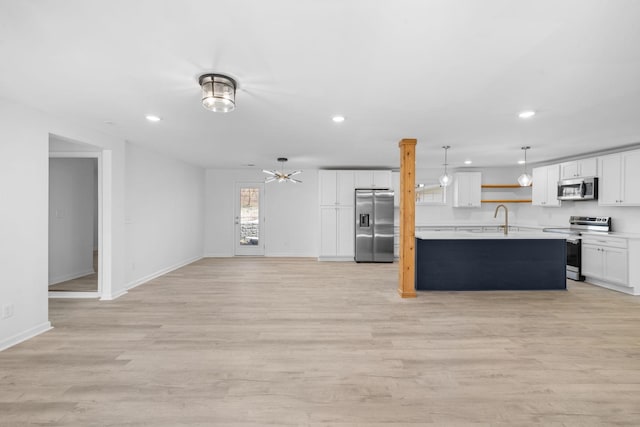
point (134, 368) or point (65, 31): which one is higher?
point (65, 31)

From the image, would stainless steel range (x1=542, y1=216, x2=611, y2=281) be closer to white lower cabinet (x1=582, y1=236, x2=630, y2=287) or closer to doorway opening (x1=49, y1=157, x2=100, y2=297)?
white lower cabinet (x1=582, y1=236, x2=630, y2=287)

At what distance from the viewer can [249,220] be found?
820cm

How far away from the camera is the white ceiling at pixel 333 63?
64.2 inches

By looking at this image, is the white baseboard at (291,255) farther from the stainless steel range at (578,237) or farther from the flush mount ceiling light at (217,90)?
the flush mount ceiling light at (217,90)

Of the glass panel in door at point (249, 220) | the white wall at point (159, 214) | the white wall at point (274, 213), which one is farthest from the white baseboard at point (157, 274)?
the glass panel in door at point (249, 220)

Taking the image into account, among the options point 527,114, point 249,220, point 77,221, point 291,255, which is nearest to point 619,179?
point 527,114

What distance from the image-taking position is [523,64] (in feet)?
7.25

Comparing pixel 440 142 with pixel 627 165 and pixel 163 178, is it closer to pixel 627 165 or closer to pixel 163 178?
pixel 627 165

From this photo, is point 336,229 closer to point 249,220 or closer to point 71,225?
point 249,220

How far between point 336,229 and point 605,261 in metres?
5.12

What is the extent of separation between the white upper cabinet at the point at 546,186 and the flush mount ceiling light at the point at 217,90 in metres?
6.81

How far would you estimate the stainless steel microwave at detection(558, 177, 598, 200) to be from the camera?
17.7ft

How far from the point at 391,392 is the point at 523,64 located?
8.57 feet

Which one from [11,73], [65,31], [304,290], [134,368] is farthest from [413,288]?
[11,73]
